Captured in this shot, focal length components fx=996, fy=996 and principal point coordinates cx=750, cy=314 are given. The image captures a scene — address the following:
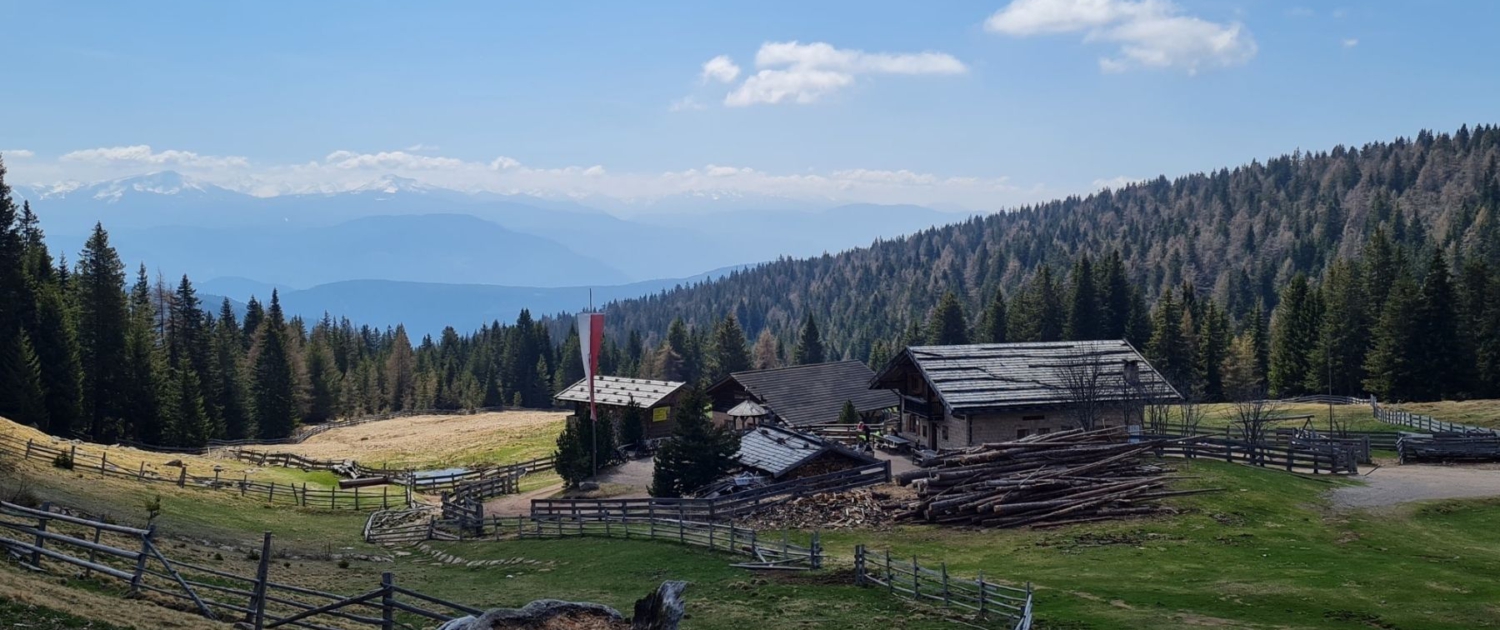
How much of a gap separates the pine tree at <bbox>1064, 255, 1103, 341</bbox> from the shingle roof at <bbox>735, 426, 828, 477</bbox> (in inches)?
2547

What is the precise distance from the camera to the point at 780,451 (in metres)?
43.3

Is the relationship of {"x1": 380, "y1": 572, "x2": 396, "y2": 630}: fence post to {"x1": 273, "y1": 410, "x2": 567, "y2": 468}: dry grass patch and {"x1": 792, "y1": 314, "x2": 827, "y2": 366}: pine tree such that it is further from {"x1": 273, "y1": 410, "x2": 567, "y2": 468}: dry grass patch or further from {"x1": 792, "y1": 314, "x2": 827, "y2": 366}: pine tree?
→ {"x1": 792, "y1": 314, "x2": 827, "y2": 366}: pine tree

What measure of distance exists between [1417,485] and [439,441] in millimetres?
71627

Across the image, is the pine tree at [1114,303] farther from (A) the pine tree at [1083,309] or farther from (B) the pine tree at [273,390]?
(B) the pine tree at [273,390]

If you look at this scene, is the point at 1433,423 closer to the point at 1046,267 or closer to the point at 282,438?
the point at 1046,267

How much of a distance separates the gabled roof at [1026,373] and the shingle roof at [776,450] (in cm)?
807

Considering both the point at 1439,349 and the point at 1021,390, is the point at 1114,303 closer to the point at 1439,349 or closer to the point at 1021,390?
the point at 1439,349

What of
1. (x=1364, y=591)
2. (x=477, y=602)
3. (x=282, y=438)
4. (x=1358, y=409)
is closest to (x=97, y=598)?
(x=477, y=602)

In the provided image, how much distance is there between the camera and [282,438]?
88750mm

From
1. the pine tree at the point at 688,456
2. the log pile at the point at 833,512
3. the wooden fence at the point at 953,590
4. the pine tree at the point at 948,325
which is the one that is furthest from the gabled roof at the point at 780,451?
the pine tree at the point at 948,325

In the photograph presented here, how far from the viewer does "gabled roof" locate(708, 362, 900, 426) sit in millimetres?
70625

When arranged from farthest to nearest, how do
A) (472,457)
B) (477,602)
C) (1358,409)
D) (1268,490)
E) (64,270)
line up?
(64,270), (472,457), (1358,409), (1268,490), (477,602)

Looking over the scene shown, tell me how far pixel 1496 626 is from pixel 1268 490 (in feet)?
56.0

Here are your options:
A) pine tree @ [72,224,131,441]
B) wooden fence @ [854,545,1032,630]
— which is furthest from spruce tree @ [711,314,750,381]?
wooden fence @ [854,545,1032,630]
